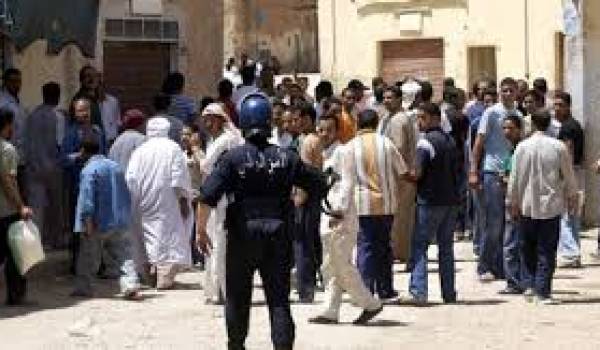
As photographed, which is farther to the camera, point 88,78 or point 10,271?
point 88,78

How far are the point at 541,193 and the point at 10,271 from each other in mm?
4695

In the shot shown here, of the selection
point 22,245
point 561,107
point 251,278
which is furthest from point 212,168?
point 561,107

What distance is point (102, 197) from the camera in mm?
12578

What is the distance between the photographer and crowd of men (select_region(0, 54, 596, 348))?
11500 millimetres

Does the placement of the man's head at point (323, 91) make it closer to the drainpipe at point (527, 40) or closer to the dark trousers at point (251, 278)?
the dark trousers at point (251, 278)

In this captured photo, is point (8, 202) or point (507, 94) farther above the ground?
point (507, 94)

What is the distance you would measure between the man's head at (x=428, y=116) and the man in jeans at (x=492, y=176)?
132cm

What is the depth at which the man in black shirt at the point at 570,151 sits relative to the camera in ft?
47.6

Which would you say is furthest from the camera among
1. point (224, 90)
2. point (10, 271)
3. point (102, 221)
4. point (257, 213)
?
point (224, 90)

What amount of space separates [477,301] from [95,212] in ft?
11.6

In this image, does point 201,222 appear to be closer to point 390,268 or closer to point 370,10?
point 390,268

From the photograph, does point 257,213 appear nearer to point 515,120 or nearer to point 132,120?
point 515,120

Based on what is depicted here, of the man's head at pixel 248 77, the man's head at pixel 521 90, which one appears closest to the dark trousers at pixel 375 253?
the man's head at pixel 521 90

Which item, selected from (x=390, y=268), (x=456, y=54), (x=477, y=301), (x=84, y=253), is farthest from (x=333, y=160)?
(x=456, y=54)
